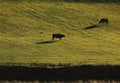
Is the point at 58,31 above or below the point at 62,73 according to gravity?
below

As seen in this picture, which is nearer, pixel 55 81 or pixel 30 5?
pixel 55 81

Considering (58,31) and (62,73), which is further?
(58,31)

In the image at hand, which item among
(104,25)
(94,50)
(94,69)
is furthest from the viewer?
(104,25)

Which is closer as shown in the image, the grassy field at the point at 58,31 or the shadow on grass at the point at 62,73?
the shadow on grass at the point at 62,73

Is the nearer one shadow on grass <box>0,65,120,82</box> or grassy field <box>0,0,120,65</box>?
shadow on grass <box>0,65,120,82</box>

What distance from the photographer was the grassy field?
60156mm


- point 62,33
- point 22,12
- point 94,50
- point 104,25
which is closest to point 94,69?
point 94,50

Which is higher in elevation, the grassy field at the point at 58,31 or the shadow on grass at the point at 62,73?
the shadow on grass at the point at 62,73

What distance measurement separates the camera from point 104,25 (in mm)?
81438

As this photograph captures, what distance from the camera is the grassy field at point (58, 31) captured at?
197ft

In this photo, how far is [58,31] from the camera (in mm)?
76625

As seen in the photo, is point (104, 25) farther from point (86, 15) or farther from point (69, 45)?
point (69, 45)

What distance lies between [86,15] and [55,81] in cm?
4395

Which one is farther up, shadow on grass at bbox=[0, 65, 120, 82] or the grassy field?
shadow on grass at bbox=[0, 65, 120, 82]
